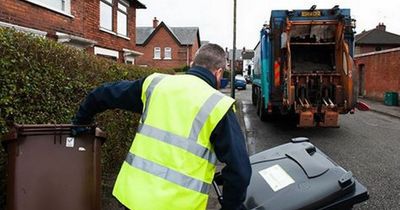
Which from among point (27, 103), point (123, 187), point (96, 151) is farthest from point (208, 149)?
point (27, 103)

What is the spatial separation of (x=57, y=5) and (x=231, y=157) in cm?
1064

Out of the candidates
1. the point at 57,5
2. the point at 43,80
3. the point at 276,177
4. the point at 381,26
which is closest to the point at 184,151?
the point at 276,177

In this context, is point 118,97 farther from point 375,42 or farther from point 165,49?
point 165,49

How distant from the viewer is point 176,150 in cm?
220

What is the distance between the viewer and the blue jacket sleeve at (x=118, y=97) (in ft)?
8.35

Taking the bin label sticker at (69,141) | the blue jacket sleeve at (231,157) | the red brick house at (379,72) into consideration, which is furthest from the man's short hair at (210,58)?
the red brick house at (379,72)

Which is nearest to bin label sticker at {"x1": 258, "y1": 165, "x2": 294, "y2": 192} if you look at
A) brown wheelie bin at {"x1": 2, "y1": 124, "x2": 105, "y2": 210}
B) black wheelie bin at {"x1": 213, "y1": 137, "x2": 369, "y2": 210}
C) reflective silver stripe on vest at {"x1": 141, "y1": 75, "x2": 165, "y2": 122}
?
Answer: black wheelie bin at {"x1": 213, "y1": 137, "x2": 369, "y2": 210}

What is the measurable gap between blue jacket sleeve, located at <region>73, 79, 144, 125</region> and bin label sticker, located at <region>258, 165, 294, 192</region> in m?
0.88

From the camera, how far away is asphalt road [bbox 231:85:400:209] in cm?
572

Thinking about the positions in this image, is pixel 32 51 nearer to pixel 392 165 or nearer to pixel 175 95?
pixel 175 95

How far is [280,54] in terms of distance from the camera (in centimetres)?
1000

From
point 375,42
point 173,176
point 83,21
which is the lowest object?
point 173,176

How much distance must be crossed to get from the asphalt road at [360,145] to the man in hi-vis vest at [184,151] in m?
3.30

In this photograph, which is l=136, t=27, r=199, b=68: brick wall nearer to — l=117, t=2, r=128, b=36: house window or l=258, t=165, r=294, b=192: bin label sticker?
l=117, t=2, r=128, b=36: house window
